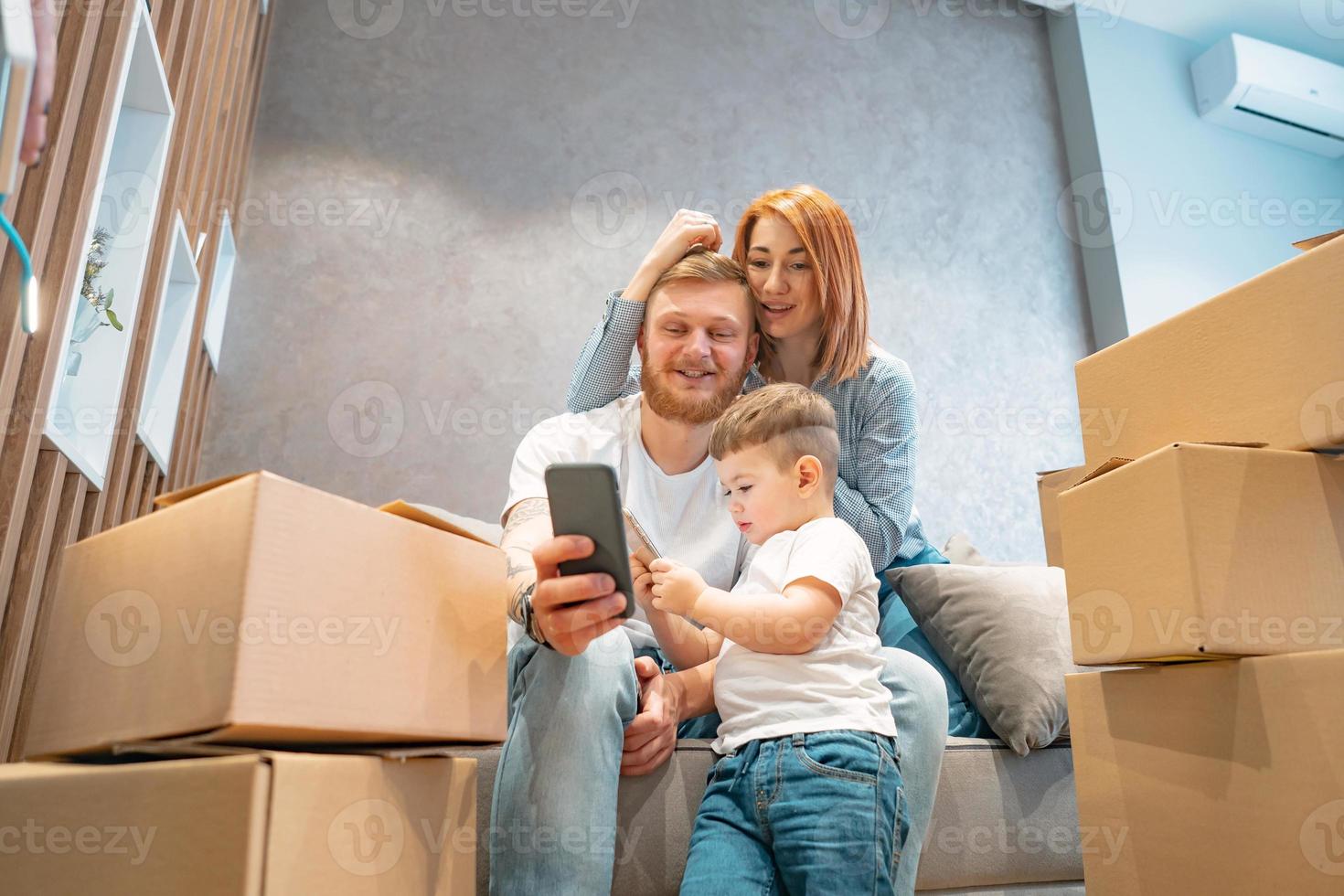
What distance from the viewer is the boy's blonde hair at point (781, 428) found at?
1.27 metres

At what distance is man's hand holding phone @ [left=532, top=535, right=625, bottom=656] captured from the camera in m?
0.93

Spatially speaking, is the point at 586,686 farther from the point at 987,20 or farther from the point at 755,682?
the point at 987,20

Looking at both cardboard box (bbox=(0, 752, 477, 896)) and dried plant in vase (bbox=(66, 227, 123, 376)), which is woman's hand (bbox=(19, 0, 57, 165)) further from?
dried plant in vase (bbox=(66, 227, 123, 376))

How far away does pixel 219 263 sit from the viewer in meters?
2.27

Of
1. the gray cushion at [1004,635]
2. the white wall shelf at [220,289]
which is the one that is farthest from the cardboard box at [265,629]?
the white wall shelf at [220,289]

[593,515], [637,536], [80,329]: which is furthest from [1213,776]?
[80,329]

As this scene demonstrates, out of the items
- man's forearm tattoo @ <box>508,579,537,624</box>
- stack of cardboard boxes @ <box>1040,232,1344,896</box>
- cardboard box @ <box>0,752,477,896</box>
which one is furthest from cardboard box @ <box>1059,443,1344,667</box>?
cardboard box @ <box>0,752,477,896</box>

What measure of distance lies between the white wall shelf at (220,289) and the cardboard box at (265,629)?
1.41 m

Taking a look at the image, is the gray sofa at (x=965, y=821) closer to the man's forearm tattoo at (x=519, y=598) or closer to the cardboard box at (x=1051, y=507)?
the man's forearm tattoo at (x=519, y=598)

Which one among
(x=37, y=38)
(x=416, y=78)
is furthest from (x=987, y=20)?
(x=37, y=38)

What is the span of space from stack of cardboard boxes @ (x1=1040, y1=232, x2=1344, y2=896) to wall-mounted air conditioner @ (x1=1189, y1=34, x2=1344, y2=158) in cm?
280

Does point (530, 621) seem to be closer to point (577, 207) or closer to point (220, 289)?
point (220, 289)

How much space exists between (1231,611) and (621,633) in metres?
0.65

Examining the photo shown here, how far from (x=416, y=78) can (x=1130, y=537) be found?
2.21m
